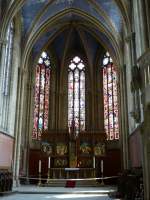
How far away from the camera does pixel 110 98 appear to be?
26.4 metres

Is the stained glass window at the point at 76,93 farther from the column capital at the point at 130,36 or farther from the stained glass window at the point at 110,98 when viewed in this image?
the column capital at the point at 130,36

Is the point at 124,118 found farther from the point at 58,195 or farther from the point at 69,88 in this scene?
the point at 58,195

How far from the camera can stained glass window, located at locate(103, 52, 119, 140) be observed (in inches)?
1001

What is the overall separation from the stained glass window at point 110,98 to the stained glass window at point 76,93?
2.22 meters

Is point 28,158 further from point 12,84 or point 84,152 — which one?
point 12,84

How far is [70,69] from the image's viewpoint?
28.4m

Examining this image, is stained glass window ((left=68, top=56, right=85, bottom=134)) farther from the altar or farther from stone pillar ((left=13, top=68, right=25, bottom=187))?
stone pillar ((left=13, top=68, right=25, bottom=187))

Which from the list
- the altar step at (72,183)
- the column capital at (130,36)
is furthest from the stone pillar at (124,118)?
the column capital at (130,36)

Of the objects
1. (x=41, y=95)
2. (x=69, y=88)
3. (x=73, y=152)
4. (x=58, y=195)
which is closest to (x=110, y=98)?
(x=69, y=88)

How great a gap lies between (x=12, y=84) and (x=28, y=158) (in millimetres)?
6711

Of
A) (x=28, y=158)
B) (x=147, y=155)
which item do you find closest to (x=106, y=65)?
(x=28, y=158)

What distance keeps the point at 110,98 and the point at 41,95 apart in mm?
6507

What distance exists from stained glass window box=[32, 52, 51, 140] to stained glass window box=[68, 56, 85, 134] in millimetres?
2200

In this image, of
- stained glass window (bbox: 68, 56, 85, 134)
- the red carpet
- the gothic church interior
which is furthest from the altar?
stained glass window (bbox: 68, 56, 85, 134)
